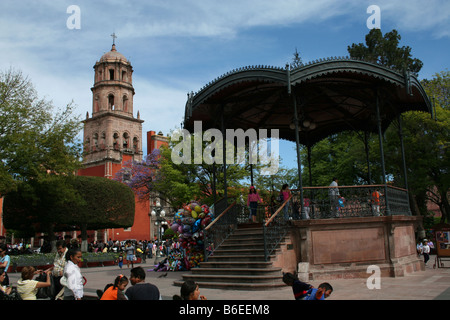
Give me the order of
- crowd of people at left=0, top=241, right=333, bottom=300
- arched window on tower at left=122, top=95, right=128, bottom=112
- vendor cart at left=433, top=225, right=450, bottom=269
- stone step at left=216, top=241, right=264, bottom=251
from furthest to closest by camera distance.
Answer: arched window on tower at left=122, top=95, right=128, bottom=112, vendor cart at left=433, top=225, right=450, bottom=269, stone step at left=216, top=241, right=264, bottom=251, crowd of people at left=0, top=241, right=333, bottom=300

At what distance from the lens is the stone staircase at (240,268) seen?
11536 mm

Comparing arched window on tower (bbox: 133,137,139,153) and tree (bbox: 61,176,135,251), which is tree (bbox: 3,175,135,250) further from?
arched window on tower (bbox: 133,137,139,153)

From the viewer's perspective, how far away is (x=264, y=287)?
1116 centimetres

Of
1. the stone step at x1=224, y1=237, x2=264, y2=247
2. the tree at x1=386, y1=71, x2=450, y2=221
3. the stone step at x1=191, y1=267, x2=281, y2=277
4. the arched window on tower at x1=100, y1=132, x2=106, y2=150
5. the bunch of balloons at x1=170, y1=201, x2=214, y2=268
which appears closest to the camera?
the stone step at x1=191, y1=267, x2=281, y2=277

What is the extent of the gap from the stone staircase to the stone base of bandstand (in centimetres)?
92

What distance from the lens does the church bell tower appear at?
6556 centimetres

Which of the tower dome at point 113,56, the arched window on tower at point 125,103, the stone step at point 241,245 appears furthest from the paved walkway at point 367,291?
the tower dome at point 113,56

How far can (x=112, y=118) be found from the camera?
6612cm

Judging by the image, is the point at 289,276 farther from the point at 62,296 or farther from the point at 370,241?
the point at 370,241

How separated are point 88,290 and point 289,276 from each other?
29.9 ft

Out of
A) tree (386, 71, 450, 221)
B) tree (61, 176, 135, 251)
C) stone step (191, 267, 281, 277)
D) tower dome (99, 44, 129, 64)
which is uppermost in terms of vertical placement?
tower dome (99, 44, 129, 64)

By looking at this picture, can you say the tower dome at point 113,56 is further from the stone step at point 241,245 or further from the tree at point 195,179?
the stone step at point 241,245

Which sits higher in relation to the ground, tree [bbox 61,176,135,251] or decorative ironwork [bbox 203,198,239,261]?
tree [bbox 61,176,135,251]

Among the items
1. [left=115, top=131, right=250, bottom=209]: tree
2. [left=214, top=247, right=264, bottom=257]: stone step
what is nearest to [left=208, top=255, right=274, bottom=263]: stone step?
[left=214, top=247, right=264, bottom=257]: stone step
